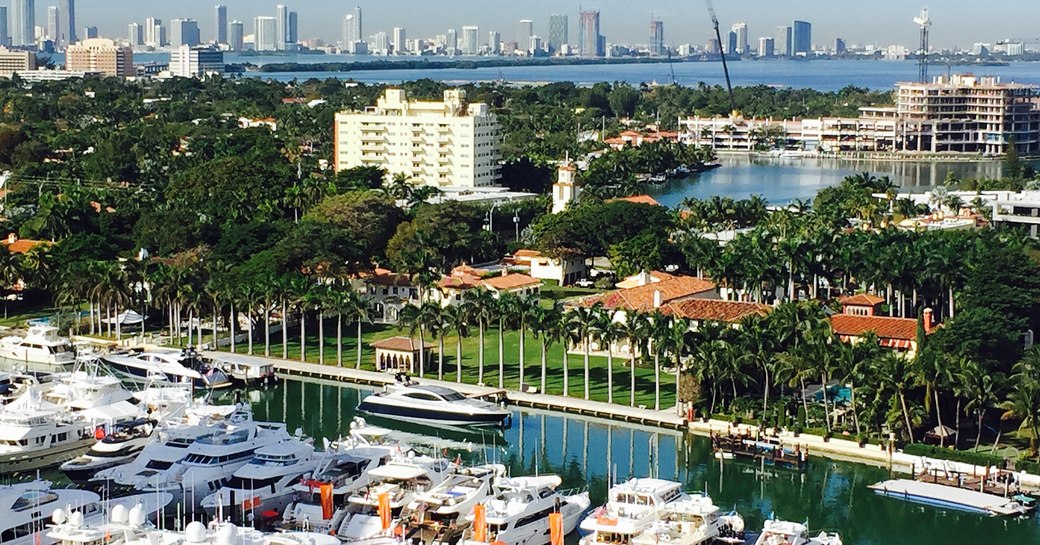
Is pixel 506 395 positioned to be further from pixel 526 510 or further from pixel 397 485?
pixel 526 510

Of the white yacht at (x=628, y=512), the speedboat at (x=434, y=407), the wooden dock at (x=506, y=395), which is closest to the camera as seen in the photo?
the white yacht at (x=628, y=512)

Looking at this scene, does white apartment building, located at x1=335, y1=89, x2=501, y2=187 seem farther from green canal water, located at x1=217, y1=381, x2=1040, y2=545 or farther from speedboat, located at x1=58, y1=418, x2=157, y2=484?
speedboat, located at x1=58, y1=418, x2=157, y2=484

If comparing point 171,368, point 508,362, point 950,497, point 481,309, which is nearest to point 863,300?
point 508,362

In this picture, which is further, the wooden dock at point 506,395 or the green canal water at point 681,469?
the wooden dock at point 506,395

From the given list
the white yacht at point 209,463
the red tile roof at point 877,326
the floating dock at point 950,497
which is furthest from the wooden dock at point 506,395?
the white yacht at point 209,463

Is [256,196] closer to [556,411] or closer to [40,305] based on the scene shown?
[40,305]

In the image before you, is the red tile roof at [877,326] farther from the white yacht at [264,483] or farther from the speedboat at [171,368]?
the white yacht at [264,483]

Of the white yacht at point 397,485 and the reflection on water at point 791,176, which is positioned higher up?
the reflection on water at point 791,176
